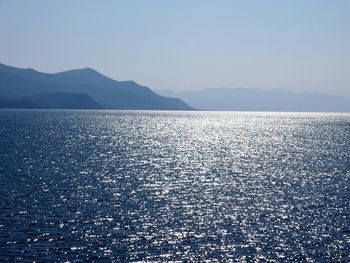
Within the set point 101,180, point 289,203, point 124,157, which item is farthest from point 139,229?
point 124,157

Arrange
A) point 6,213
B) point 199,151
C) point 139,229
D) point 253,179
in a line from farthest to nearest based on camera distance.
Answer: point 199,151 < point 253,179 < point 6,213 < point 139,229

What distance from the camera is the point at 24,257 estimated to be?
42500 millimetres

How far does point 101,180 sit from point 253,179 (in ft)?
99.4

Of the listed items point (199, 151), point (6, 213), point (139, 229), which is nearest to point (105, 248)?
point (139, 229)

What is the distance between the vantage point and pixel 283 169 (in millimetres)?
111125

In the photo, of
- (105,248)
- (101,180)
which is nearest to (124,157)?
(101,180)

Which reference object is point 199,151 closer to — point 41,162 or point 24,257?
point 41,162

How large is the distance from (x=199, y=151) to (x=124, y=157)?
34072 millimetres

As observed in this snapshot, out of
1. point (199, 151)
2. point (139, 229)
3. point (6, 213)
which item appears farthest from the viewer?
point (199, 151)

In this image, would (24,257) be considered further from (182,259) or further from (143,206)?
(143,206)

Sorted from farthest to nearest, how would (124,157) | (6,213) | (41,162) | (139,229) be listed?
1. (124,157)
2. (41,162)
3. (6,213)
4. (139,229)

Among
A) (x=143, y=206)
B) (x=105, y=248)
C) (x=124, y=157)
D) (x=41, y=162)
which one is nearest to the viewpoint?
(x=105, y=248)

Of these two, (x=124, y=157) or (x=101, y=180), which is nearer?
(x=101, y=180)

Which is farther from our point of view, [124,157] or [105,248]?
[124,157]
